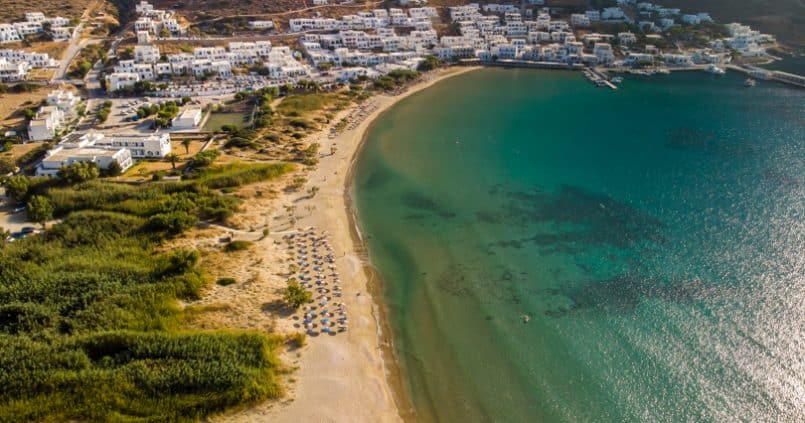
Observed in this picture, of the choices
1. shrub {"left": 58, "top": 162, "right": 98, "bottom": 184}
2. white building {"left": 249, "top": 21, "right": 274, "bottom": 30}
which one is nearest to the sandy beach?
shrub {"left": 58, "top": 162, "right": 98, "bottom": 184}

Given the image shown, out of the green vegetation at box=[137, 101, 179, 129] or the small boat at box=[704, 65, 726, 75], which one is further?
the small boat at box=[704, 65, 726, 75]

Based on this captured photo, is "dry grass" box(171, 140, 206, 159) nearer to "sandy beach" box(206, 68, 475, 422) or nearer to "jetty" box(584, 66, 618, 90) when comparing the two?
"sandy beach" box(206, 68, 475, 422)

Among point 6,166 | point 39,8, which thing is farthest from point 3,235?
point 39,8

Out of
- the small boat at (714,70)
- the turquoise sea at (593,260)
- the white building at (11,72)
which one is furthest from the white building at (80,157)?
the small boat at (714,70)

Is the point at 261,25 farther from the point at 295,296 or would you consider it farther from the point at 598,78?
the point at 295,296

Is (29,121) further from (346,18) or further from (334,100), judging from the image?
(346,18)

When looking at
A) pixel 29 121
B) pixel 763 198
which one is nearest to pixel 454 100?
pixel 763 198
